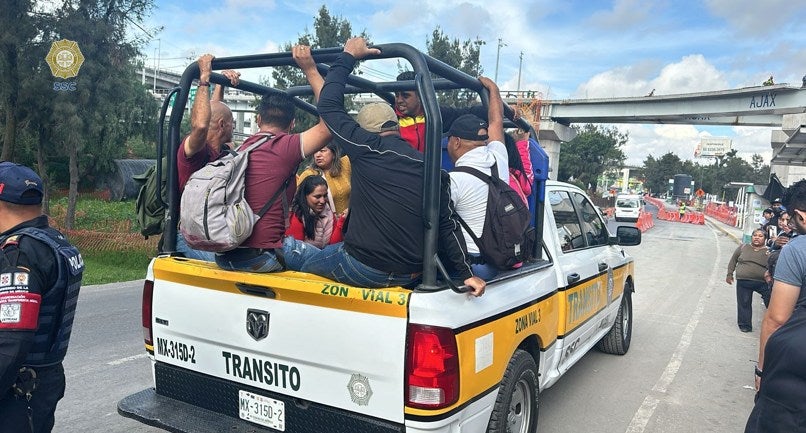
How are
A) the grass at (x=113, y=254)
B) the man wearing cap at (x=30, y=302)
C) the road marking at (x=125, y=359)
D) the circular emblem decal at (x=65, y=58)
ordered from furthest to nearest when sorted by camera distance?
the circular emblem decal at (x=65, y=58), the grass at (x=113, y=254), the road marking at (x=125, y=359), the man wearing cap at (x=30, y=302)

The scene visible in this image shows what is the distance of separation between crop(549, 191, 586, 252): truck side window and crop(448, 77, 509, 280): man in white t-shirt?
1.26 meters

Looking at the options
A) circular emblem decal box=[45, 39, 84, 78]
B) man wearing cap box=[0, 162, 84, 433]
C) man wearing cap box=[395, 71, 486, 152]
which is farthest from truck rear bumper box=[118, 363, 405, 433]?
circular emblem decal box=[45, 39, 84, 78]

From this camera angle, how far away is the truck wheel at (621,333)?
595 cm

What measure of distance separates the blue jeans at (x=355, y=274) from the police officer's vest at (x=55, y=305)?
1.10 meters

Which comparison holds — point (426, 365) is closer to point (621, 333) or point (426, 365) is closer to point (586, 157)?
point (621, 333)

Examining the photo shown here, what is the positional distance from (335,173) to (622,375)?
344 cm

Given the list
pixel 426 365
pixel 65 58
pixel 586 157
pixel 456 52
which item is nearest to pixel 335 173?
pixel 426 365

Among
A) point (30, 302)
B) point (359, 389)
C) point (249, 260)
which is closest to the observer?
point (30, 302)

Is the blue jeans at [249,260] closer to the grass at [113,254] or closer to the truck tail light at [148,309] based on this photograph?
the truck tail light at [148,309]

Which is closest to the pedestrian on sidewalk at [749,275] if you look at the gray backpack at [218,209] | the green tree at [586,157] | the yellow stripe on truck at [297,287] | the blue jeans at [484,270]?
the blue jeans at [484,270]

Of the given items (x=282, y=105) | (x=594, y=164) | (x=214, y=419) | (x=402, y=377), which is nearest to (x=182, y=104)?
(x=282, y=105)

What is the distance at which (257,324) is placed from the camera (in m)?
2.76

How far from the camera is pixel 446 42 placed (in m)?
27.8

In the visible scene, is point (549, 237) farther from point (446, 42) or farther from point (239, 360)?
point (446, 42)
